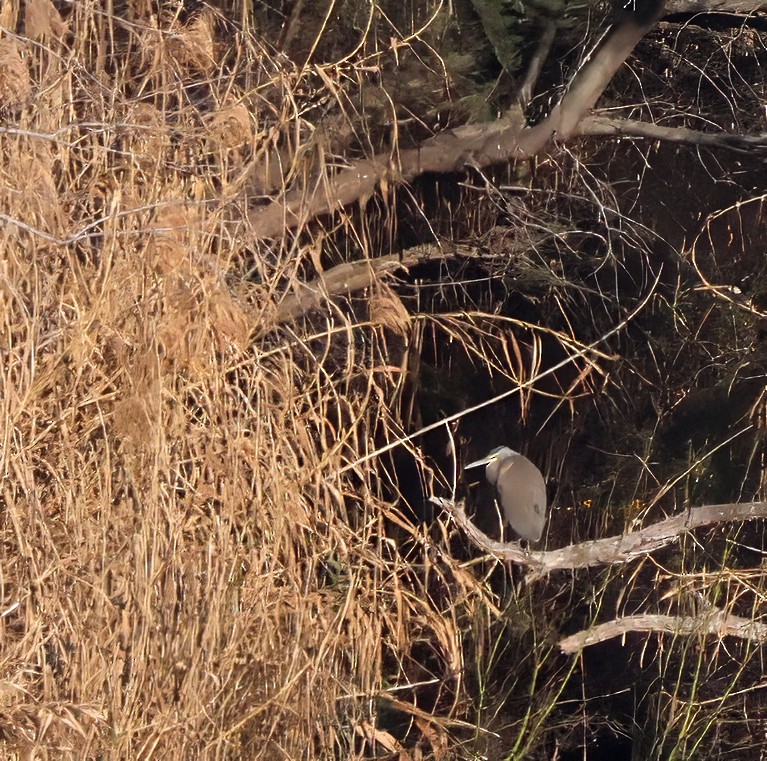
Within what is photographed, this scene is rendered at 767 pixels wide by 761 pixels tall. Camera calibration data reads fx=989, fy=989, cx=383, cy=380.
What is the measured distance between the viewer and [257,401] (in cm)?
239

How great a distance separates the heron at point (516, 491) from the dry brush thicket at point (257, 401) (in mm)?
166

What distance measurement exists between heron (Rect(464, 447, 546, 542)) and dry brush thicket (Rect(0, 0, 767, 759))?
166 millimetres

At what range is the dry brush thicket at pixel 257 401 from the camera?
2.15 m

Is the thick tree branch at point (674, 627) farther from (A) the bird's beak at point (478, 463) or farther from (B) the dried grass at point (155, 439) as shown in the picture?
(B) the dried grass at point (155, 439)

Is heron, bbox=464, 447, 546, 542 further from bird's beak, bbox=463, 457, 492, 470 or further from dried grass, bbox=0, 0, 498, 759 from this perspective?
dried grass, bbox=0, 0, 498, 759

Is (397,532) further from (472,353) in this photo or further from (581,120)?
(581,120)

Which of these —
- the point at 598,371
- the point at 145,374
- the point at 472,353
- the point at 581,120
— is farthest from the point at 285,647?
the point at 581,120

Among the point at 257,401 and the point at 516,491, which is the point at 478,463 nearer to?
the point at 516,491

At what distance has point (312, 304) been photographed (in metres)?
2.59

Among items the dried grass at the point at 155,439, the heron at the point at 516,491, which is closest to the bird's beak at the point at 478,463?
the heron at the point at 516,491

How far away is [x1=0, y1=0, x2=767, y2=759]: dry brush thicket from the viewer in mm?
2146

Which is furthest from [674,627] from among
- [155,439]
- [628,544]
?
[155,439]

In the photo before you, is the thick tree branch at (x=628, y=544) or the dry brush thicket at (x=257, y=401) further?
the thick tree branch at (x=628, y=544)

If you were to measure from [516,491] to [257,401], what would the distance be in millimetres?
929
